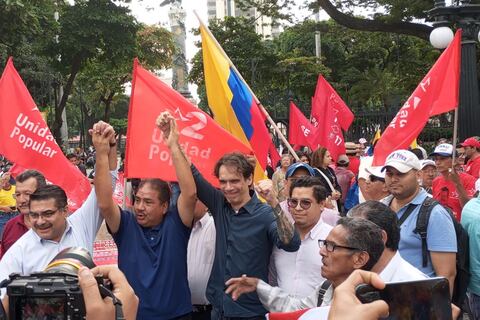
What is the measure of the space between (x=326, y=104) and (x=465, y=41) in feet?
9.98

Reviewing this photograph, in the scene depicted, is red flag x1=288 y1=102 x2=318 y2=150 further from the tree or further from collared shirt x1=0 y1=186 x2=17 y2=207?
the tree

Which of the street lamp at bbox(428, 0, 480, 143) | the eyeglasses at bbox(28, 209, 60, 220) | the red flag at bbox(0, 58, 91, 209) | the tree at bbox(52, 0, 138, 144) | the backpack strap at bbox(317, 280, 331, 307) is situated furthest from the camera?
the tree at bbox(52, 0, 138, 144)

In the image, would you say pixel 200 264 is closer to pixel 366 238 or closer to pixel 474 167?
pixel 366 238

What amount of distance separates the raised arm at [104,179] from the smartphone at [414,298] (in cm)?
228

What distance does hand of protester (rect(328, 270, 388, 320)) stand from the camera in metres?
1.72

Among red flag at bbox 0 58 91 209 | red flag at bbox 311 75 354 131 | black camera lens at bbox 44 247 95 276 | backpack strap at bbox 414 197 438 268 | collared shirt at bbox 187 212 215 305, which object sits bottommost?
collared shirt at bbox 187 212 215 305

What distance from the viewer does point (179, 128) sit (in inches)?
187

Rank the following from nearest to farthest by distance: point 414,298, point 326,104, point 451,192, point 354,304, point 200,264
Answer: point 354,304
point 414,298
point 200,264
point 451,192
point 326,104

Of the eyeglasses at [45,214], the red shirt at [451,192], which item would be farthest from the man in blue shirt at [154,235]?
the red shirt at [451,192]

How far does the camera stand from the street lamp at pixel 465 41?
1006 cm

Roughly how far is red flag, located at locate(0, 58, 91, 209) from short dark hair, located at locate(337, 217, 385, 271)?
10.7 feet

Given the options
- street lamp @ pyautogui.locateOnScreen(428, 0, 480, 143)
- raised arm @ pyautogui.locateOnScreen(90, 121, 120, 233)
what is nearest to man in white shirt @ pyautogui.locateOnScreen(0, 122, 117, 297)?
raised arm @ pyautogui.locateOnScreen(90, 121, 120, 233)

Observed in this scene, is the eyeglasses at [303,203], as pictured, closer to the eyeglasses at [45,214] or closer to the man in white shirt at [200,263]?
the man in white shirt at [200,263]

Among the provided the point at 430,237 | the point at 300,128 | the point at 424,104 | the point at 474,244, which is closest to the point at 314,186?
the point at 430,237
